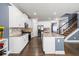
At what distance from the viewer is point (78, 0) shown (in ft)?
6.09

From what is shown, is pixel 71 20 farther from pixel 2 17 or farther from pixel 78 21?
pixel 2 17

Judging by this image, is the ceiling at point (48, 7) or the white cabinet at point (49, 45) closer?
the white cabinet at point (49, 45)

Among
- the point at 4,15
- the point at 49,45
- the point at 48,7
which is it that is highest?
the point at 48,7

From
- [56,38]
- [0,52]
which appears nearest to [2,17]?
[0,52]

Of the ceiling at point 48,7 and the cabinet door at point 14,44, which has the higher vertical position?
the ceiling at point 48,7

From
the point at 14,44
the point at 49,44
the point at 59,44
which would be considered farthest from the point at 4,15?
the point at 59,44

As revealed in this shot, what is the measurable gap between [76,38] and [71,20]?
1.79 metres

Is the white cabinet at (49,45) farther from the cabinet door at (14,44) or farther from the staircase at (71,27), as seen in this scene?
the staircase at (71,27)

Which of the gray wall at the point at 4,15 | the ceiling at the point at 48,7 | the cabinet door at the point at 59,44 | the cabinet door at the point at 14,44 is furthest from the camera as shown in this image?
the ceiling at the point at 48,7

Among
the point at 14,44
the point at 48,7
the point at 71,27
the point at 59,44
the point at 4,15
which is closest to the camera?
the point at 4,15

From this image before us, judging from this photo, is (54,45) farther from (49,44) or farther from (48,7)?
(48,7)

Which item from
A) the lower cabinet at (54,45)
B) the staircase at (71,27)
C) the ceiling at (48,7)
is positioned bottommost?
the lower cabinet at (54,45)

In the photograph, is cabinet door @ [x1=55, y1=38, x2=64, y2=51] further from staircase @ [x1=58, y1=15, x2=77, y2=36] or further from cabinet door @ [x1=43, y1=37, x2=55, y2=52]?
staircase @ [x1=58, y1=15, x2=77, y2=36]

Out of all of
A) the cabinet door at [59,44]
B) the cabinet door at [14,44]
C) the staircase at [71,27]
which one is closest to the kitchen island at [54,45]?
the cabinet door at [59,44]
